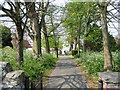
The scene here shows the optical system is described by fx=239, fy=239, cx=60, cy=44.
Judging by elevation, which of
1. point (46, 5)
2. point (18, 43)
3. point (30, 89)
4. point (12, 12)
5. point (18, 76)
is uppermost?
point (46, 5)

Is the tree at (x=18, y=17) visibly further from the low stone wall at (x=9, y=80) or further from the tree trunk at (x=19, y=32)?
the low stone wall at (x=9, y=80)

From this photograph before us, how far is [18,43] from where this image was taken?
8.63 m

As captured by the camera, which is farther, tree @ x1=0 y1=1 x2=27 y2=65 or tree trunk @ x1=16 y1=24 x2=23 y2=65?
tree trunk @ x1=16 y1=24 x2=23 y2=65

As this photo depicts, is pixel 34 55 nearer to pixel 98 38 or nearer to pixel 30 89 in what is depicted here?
pixel 30 89

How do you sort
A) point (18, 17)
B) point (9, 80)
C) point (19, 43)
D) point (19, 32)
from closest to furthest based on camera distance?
point (9, 80) < point (18, 17) < point (19, 32) < point (19, 43)

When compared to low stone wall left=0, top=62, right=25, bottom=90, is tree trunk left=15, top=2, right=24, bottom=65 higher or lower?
higher

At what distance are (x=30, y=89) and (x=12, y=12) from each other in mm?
3358

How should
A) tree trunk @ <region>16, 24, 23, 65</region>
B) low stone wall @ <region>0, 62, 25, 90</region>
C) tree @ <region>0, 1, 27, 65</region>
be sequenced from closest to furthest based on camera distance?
low stone wall @ <region>0, 62, 25, 90</region> < tree @ <region>0, 1, 27, 65</region> < tree trunk @ <region>16, 24, 23, 65</region>

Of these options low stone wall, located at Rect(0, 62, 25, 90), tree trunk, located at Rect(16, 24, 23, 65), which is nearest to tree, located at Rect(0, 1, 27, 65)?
tree trunk, located at Rect(16, 24, 23, 65)

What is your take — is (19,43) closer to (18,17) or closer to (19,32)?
(19,32)

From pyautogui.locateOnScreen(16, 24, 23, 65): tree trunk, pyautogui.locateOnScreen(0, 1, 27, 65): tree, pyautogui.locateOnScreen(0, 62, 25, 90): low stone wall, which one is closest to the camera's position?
pyautogui.locateOnScreen(0, 62, 25, 90): low stone wall

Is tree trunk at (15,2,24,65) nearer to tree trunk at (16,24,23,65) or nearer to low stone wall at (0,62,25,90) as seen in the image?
tree trunk at (16,24,23,65)

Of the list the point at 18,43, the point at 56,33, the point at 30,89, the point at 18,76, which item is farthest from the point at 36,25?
the point at 56,33

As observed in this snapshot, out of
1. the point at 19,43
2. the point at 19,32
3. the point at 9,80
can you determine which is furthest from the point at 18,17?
the point at 9,80
